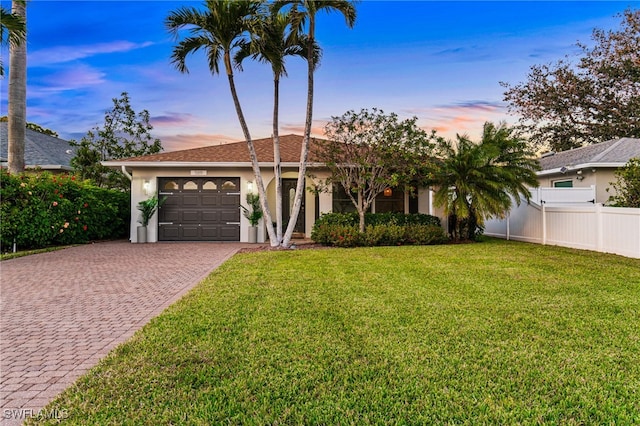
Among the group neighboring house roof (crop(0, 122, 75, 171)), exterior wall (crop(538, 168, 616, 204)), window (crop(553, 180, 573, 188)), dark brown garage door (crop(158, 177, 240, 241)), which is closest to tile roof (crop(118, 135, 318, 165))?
dark brown garage door (crop(158, 177, 240, 241))

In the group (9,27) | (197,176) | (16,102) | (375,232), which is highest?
(9,27)

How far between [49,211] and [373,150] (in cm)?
1005

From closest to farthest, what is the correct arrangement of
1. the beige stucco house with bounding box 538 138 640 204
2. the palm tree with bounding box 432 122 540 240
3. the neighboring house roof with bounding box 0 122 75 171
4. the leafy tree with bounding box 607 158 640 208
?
the leafy tree with bounding box 607 158 640 208, the palm tree with bounding box 432 122 540 240, the beige stucco house with bounding box 538 138 640 204, the neighboring house roof with bounding box 0 122 75 171

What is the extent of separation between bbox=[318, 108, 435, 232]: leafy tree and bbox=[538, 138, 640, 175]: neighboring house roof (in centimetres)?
743

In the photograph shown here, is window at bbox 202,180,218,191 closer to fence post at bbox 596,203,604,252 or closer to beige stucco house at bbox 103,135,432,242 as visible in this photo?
beige stucco house at bbox 103,135,432,242

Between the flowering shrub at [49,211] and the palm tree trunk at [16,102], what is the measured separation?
1278 millimetres

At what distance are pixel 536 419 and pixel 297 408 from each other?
1.44 metres

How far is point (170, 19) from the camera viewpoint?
32.2ft

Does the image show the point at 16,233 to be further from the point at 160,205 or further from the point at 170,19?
the point at 170,19

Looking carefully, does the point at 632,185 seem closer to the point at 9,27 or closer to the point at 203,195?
the point at 203,195

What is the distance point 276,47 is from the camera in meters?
10.2

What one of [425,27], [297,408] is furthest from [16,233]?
[425,27]

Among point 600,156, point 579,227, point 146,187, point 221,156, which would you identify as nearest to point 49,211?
point 146,187

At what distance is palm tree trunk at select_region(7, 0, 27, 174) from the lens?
41.2ft
